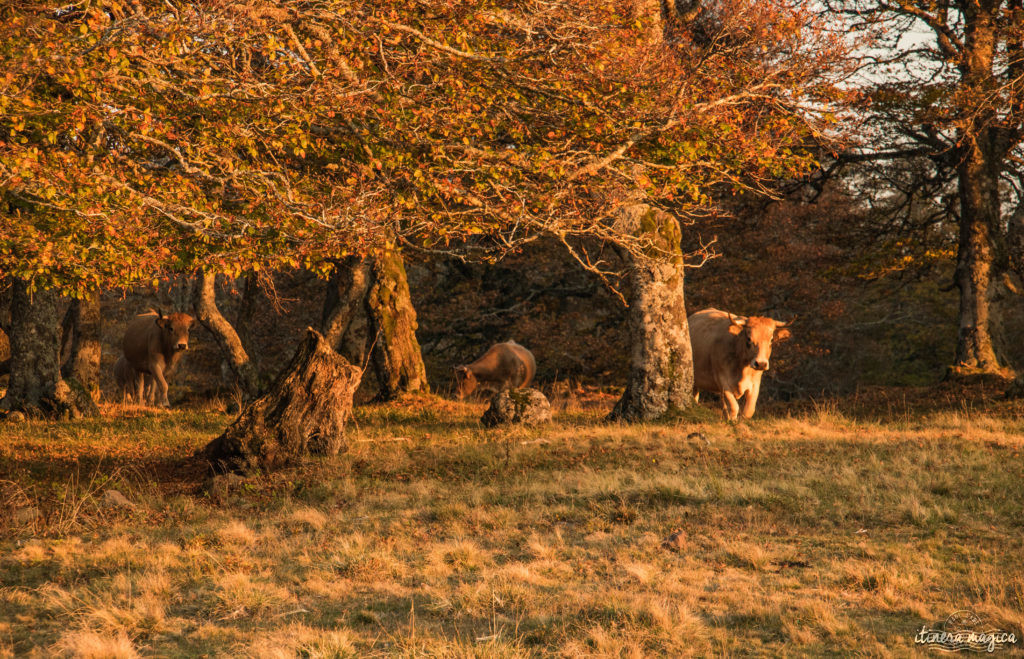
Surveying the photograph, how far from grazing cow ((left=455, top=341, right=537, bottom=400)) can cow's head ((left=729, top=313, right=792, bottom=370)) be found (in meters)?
8.12

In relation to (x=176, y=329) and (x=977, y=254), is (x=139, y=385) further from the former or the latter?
(x=977, y=254)

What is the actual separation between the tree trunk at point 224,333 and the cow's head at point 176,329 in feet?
12.1

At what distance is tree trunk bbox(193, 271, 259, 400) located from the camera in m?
18.5

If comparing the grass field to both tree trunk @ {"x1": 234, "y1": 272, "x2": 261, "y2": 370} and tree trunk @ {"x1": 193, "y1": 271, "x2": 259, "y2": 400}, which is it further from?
tree trunk @ {"x1": 234, "y1": 272, "x2": 261, "y2": 370}

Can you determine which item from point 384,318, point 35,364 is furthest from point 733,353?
point 35,364

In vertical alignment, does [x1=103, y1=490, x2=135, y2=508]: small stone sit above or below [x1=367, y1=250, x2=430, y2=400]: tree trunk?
below

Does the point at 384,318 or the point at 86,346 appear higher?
the point at 384,318

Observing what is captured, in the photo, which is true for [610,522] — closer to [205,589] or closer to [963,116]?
[205,589]

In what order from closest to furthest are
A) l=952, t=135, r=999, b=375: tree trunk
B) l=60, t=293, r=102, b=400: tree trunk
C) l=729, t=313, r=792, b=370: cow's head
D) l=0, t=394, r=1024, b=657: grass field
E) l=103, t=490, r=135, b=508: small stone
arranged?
1. l=0, t=394, r=1024, b=657: grass field
2. l=103, t=490, r=135, b=508: small stone
3. l=729, t=313, r=792, b=370: cow's head
4. l=60, t=293, r=102, b=400: tree trunk
5. l=952, t=135, r=999, b=375: tree trunk

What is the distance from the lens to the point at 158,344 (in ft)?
75.4

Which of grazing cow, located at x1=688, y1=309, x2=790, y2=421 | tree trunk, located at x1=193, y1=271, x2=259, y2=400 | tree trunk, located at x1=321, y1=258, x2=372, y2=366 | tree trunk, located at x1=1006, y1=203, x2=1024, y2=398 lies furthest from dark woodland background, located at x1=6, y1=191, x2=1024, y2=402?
grazing cow, located at x1=688, y1=309, x2=790, y2=421

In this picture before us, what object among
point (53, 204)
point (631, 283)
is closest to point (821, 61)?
point (631, 283)

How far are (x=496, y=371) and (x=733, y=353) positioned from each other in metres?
8.20

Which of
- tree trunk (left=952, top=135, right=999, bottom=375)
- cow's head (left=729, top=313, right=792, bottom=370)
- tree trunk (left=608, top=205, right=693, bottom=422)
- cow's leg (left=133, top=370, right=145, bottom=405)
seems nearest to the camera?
tree trunk (left=608, top=205, right=693, bottom=422)
